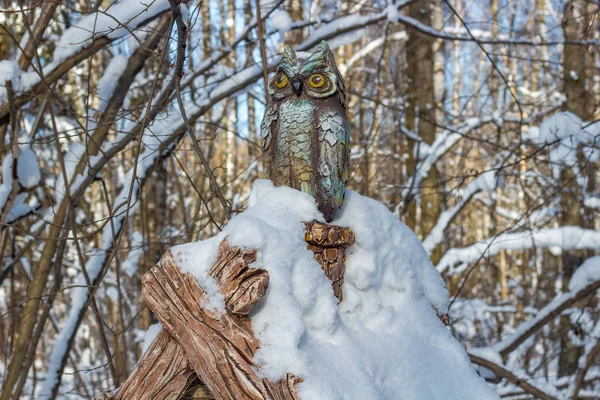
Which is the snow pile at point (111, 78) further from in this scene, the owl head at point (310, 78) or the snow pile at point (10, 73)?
the owl head at point (310, 78)

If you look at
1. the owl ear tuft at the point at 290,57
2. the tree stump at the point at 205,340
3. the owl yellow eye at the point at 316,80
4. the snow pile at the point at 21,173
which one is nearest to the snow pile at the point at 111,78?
the snow pile at the point at 21,173

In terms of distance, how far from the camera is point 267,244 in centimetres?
142

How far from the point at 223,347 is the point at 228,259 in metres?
0.20

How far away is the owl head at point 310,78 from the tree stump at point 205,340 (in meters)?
0.54

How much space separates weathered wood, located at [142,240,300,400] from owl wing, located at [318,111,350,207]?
0.37 m

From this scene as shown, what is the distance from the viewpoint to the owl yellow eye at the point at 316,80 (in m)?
1.69

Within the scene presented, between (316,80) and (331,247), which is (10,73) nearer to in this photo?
(316,80)

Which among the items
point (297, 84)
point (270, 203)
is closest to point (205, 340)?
point (270, 203)

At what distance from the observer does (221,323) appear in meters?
1.37

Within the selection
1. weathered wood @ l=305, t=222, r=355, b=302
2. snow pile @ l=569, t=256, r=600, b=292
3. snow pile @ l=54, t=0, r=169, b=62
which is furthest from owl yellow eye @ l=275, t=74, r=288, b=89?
snow pile @ l=569, t=256, r=600, b=292

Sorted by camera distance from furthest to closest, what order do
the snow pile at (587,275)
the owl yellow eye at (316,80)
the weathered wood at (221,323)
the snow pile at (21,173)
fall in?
the snow pile at (587,275), the snow pile at (21,173), the owl yellow eye at (316,80), the weathered wood at (221,323)

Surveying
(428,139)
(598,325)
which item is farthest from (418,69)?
(598,325)

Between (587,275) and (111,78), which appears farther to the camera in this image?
(587,275)

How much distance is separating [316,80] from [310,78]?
0.02 meters
